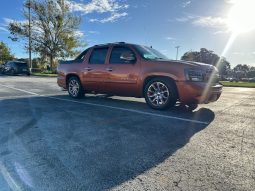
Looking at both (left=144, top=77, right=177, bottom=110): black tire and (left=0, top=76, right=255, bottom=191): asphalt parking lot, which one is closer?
(left=0, top=76, right=255, bottom=191): asphalt parking lot

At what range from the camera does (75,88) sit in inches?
336

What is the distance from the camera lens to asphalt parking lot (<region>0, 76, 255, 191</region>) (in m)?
2.51

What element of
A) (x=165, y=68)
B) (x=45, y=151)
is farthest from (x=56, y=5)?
(x=45, y=151)

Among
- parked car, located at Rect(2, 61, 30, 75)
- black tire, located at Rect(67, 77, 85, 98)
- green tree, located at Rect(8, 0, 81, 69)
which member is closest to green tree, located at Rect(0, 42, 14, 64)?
green tree, located at Rect(8, 0, 81, 69)

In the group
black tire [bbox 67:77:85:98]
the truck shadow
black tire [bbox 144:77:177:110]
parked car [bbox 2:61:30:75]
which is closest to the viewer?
the truck shadow

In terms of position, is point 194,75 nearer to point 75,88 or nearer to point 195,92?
point 195,92

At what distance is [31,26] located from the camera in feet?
124

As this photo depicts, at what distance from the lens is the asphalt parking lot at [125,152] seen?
251 centimetres

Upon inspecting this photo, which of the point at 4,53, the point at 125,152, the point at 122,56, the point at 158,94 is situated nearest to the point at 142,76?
the point at 158,94

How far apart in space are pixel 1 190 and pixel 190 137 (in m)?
2.73

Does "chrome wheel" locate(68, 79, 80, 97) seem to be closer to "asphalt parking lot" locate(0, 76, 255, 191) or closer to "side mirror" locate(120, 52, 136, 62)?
"side mirror" locate(120, 52, 136, 62)

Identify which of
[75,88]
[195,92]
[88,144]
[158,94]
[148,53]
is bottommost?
[88,144]

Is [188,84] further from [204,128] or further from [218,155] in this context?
[218,155]

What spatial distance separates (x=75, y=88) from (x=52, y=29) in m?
33.5
